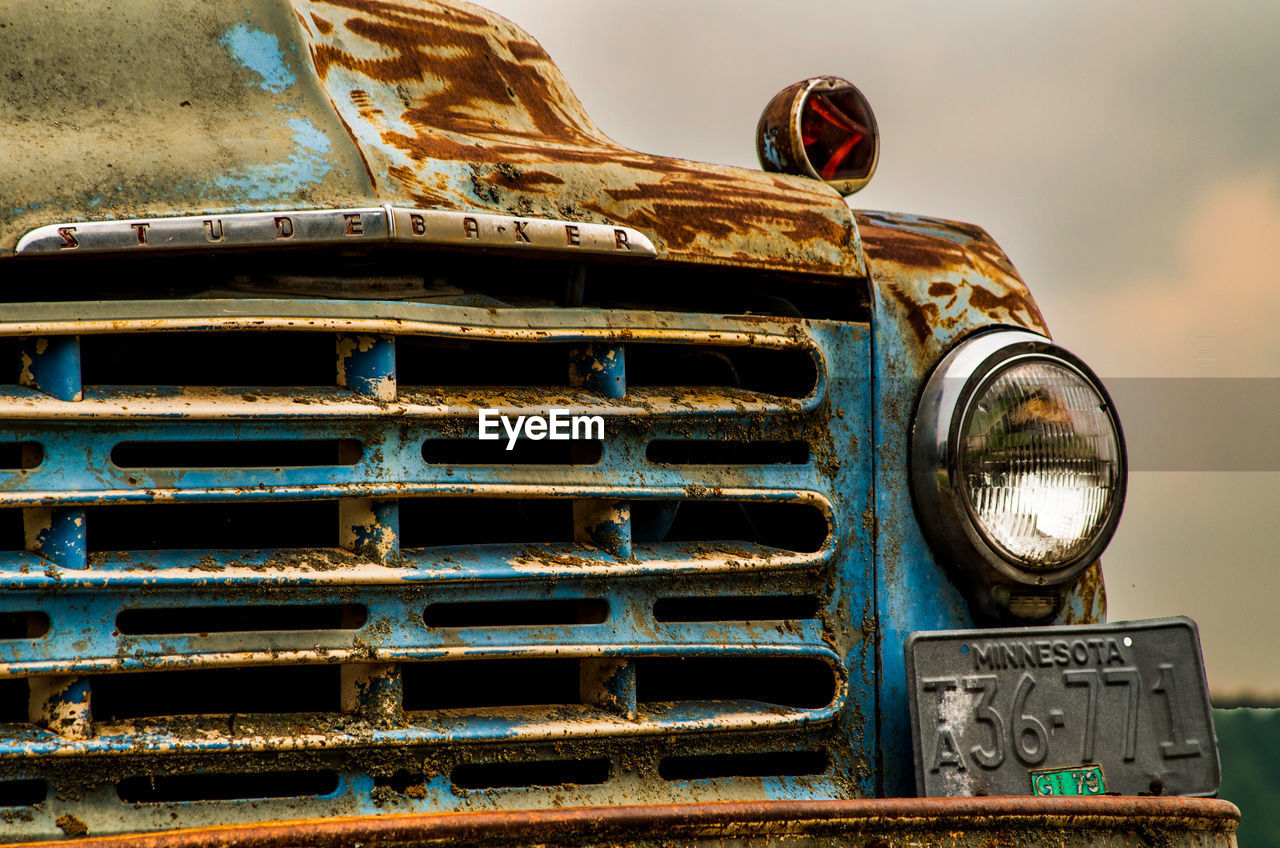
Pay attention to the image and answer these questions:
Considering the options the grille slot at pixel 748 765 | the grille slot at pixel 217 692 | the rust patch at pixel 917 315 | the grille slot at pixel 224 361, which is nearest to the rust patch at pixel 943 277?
the rust patch at pixel 917 315

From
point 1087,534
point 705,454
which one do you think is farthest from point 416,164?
point 1087,534

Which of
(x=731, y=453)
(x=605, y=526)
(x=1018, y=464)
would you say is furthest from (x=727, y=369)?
(x=1018, y=464)

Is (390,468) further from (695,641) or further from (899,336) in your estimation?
(899,336)

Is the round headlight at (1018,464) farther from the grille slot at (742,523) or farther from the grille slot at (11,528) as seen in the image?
the grille slot at (11,528)

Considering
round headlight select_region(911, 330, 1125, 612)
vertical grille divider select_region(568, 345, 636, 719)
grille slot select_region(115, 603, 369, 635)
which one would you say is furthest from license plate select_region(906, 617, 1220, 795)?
grille slot select_region(115, 603, 369, 635)

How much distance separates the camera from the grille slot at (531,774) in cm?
188

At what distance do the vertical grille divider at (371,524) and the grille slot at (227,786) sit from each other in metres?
0.11

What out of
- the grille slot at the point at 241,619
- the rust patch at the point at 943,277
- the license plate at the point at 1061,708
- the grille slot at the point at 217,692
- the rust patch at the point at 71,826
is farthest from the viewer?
the rust patch at the point at 943,277

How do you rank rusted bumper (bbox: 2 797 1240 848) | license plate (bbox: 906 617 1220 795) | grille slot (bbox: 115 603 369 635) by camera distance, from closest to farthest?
1. rusted bumper (bbox: 2 797 1240 848)
2. grille slot (bbox: 115 603 369 635)
3. license plate (bbox: 906 617 1220 795)

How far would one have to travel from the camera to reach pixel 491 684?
2006 millimetres

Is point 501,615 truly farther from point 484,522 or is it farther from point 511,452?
point 511,452

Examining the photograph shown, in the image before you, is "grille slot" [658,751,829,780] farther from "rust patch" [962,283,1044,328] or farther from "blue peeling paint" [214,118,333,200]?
"blue peeling paint" [214,118,333,200]

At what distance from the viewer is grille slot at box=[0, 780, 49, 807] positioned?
1622 mm

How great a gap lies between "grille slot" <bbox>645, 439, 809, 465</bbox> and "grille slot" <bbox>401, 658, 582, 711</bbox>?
→ 362 millimetres
